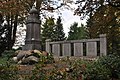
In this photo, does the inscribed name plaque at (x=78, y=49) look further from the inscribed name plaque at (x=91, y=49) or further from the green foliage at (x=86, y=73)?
the green foliage at (x=86, y=73)

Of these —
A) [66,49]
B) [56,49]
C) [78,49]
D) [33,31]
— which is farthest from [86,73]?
[56,49]

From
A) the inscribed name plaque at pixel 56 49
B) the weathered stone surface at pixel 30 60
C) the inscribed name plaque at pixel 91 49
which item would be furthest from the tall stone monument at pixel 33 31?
the inscribed name plaque at pixel 91 49

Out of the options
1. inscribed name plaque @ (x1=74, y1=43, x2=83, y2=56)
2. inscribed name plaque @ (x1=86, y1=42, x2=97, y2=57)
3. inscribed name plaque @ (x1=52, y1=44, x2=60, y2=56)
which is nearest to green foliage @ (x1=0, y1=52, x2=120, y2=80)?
inscribed name plaque @ (x1=86, y1=42, x2=97, y2=57)

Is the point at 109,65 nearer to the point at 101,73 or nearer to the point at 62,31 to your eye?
the point at 101,73

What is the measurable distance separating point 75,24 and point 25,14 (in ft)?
68.8

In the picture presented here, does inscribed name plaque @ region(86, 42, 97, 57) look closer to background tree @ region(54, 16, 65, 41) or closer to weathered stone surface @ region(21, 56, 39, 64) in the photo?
weathered stone surface @ region(21, 56, 39, 64)

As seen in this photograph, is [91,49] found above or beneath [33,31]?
beneath

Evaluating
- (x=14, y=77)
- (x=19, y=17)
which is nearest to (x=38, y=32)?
(x=14, y=77)

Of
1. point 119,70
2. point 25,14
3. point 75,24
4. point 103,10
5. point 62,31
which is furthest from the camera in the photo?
point 75,24

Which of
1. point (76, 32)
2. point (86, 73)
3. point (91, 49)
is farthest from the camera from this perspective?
point (76, 32)

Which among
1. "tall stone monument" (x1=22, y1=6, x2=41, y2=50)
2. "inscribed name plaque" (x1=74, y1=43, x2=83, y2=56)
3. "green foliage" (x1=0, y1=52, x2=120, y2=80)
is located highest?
"tall stone monument" (x1=22, y1=6, x2=41, y2=50)

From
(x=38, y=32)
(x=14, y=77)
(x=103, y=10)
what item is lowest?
(x=14, y=77)

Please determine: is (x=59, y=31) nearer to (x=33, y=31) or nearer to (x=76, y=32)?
(x=76, y=32)

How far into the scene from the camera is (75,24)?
49.6m
